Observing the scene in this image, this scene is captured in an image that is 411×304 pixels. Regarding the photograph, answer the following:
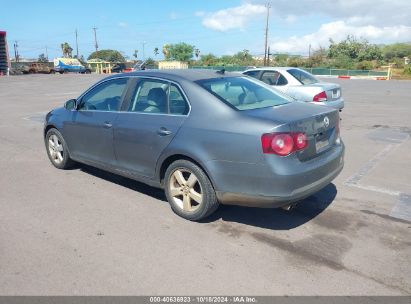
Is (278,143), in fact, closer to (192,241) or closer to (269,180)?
(269,180)

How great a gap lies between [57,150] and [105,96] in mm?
1562

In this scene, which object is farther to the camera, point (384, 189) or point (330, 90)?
point (330, 90)

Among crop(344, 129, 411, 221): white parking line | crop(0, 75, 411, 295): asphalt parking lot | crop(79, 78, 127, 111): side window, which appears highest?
crop(79, 78, 127, 111): side window

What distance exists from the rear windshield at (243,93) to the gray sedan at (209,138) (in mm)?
14

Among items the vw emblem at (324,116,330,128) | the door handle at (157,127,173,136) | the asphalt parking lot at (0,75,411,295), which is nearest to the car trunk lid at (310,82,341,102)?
the asphalt parking lot at (0,75,411,295)

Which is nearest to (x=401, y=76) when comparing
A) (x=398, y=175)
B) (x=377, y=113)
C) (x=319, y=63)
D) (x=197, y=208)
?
(x=319, y=63)

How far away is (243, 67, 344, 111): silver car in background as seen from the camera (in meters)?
9.71

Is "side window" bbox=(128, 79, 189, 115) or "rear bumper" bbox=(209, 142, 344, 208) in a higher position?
"side window" bbox=(128, 79, 189, 115)

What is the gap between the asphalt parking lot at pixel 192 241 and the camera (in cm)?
308

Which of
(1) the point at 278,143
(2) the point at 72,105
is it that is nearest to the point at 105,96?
(2) the point at 72,105

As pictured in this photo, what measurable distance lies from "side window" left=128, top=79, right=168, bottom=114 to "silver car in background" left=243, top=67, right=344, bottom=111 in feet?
18.7

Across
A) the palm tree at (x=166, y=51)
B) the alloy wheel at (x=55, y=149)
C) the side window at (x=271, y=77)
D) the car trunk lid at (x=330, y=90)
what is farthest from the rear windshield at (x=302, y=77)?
the palm tree at (x=166, y=51)

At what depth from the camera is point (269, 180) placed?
3566mm

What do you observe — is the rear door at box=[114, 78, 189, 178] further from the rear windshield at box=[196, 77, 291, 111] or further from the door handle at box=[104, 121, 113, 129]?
the rear windshield at box=[196, 77, 291, 111]
